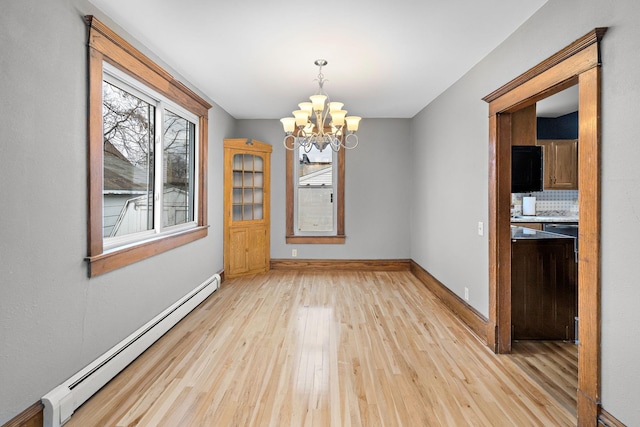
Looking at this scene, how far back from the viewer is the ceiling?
2383mm

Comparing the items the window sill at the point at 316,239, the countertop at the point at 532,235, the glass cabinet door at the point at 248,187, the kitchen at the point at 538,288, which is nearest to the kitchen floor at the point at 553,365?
the kitchen at the point at 538,288

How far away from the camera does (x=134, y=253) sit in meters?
2.80

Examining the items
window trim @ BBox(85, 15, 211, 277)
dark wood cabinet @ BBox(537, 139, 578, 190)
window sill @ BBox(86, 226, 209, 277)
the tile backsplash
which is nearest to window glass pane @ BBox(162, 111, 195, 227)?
window sill @ BBox(86, 226, 209, 277)

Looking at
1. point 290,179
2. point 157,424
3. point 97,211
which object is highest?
point 290,179

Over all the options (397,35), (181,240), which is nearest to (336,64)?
(397,35)

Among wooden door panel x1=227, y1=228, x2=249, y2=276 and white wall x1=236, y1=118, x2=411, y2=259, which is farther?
white wall x1=236, y1=118, x2=411, y2=259

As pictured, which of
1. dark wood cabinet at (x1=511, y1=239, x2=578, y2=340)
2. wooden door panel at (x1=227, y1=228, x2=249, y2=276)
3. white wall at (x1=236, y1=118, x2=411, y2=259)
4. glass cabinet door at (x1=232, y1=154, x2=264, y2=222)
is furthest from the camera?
white wall at (x1=236, y1=118, x2=411, y2=259)

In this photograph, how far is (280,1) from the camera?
2.29 m

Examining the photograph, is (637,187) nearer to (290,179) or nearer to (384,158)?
(384,158)

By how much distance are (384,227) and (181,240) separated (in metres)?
3.37

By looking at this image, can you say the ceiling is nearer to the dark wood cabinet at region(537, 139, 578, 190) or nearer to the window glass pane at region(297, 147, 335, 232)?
the window glass pane at region(297, 147, 335, 232)

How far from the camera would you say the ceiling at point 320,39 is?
2.38 meters

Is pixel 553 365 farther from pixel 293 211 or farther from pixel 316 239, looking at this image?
pixel 293 211

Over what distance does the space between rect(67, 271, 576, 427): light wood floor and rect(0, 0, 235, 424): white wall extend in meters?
0.42
